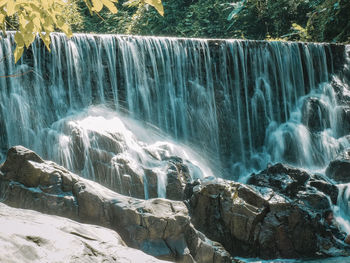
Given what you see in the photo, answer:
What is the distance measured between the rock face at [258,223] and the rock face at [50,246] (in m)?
3.86

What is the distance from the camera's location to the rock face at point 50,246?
8.16ft

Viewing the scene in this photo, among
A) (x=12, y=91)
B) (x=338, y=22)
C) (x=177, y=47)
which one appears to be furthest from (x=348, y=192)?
(x=338, y=22)

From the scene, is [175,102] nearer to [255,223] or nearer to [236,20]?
[255,223]

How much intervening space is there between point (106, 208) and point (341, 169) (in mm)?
6947

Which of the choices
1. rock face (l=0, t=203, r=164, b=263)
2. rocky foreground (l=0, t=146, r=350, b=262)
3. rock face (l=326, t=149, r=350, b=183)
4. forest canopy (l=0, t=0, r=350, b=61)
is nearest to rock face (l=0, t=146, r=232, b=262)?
rocky foreground (l=0, t=146, r=350, b=262)

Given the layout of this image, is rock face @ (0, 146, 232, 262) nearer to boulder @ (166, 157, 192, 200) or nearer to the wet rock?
boulder @ (166, 157, 192, 200)

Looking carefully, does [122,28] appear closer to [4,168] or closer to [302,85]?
[302,85]

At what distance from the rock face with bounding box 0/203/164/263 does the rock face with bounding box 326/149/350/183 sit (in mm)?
7961

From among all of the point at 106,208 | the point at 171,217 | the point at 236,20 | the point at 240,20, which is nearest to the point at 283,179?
the point at 171,217

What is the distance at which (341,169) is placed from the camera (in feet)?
33.4

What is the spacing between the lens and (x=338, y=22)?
54.5 feet

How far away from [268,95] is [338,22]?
223 inches

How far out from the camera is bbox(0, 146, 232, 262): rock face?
523 centimetres

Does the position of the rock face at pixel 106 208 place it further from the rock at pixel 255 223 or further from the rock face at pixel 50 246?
the rock face at pixel 50 246
